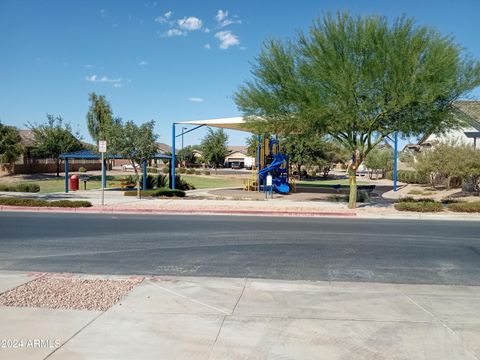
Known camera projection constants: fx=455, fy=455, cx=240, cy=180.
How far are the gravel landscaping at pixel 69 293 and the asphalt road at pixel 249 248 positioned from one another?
40.5 inches

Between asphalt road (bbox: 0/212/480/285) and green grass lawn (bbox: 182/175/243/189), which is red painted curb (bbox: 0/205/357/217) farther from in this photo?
green grass lawn (bbox: 182/175/243/189)

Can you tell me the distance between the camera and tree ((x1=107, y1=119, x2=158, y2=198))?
24203 millimetres

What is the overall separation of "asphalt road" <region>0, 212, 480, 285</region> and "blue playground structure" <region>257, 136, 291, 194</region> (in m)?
13.0

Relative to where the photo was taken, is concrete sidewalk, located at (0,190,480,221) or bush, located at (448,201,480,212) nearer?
concrete sidewalk, located at (0,190,480,221)

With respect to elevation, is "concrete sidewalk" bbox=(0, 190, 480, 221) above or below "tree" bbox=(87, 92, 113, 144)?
below

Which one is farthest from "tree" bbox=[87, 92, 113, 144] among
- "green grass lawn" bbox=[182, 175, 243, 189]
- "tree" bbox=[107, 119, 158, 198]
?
"tree" bbox=[107, 119, 158, 198]

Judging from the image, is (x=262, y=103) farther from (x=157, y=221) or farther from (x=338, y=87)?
(x=157, y=221)

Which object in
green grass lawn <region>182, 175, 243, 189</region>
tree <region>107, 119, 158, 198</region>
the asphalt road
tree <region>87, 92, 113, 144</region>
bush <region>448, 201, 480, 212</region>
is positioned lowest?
the asphalt road

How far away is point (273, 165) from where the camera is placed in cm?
2867

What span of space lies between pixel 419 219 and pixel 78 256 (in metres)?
13.2

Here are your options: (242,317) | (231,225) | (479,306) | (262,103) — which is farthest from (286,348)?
(262,103)

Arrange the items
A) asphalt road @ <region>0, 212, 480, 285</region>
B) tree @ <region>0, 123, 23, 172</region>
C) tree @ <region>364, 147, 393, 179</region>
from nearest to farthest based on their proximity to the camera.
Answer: asphalt road @ <region>0, 212, 480, 285</region> → tree @ <region>0, 123, 23, 172</region> → tree @ <region>364, 147, 393, 179</region>

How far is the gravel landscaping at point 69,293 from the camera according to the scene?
598cm

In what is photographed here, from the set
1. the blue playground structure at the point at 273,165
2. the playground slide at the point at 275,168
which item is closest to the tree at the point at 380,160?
the blue playground structure at the point at 273,165
